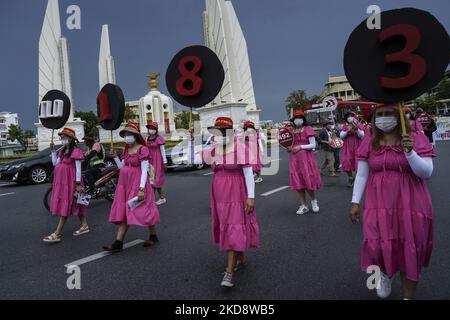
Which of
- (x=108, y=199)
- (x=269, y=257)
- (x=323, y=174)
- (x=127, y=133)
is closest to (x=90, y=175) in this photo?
(x=108, y=199)

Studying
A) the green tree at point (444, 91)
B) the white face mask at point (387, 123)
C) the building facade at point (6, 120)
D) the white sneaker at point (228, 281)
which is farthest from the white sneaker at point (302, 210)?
the building facade at point (6, 120)

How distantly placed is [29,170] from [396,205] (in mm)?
12651

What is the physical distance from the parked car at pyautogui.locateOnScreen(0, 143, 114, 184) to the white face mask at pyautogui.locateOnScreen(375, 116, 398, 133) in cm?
1055

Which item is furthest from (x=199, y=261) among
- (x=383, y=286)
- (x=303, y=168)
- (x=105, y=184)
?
(x=105, y=184)

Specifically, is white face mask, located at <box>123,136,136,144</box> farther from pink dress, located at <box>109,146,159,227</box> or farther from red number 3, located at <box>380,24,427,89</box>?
red number 3, located at <box>380,24,427,89</box>

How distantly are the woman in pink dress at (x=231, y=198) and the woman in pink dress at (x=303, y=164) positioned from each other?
118 inches

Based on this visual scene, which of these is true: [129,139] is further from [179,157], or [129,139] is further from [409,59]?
[179,157]

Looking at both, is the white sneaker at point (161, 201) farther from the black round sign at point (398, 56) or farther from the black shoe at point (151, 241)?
the black round sign at point (398, 56)

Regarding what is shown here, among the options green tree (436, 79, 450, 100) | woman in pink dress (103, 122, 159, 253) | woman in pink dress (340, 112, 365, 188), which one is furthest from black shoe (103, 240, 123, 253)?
green tree (436, 79, 450, 100)

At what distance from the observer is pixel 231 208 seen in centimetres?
369

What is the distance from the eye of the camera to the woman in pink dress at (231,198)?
361cm

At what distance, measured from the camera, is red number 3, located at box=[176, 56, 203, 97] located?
4734 mm
